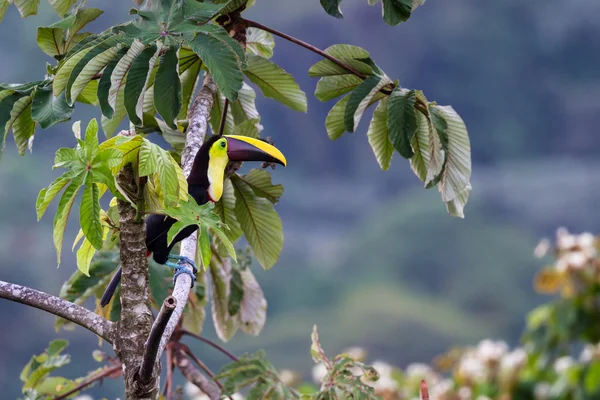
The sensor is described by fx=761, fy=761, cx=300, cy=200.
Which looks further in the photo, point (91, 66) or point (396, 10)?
point (396, 10)

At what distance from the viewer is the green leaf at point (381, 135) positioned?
196 cm

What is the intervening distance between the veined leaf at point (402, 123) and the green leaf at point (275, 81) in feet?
1.25

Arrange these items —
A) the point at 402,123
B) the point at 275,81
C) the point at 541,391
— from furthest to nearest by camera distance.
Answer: the point at 541,391
the point at 275,81
the point at 402,123

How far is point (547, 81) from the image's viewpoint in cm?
1552

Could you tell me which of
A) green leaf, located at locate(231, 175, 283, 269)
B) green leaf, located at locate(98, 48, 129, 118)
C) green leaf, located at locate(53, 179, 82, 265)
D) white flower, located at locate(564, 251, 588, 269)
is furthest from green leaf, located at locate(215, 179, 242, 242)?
white flower, located at locate(564, 251, 588, 269)

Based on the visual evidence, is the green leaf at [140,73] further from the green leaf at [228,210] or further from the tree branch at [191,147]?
the green leaf at [228,210]

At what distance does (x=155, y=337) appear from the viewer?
1156 mm

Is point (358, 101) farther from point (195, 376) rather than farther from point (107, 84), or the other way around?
point (195, 376)

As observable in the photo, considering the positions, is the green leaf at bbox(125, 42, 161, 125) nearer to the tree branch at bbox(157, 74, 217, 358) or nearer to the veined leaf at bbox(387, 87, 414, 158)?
the tree branch at bbox(157, 74, 217, 358)

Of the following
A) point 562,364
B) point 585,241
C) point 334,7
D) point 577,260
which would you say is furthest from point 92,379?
point 562,364

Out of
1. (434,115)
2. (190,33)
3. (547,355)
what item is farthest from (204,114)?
(547,355)

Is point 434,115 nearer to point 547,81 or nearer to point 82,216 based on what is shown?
point 82,216

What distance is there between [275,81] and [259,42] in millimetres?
212

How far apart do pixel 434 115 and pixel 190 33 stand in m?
0.64
